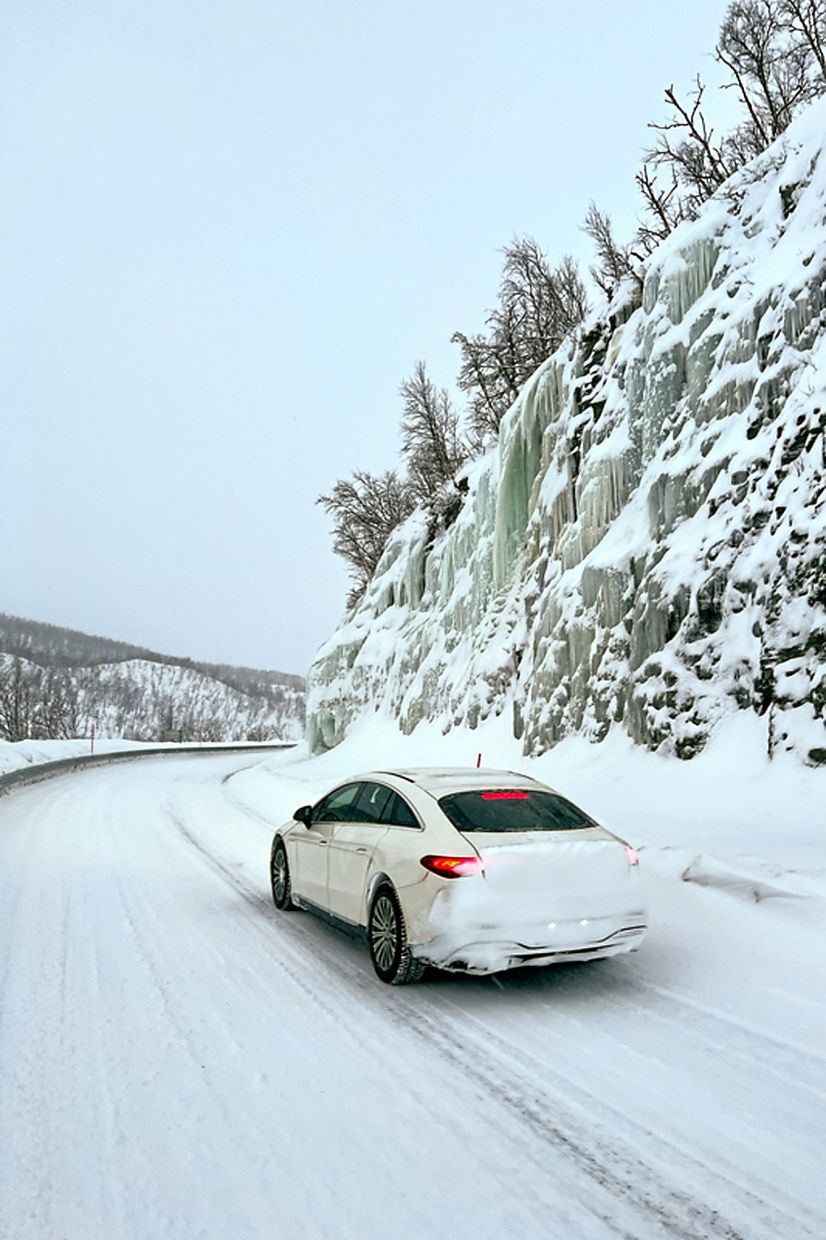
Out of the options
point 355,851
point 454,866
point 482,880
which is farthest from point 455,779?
point 482,880

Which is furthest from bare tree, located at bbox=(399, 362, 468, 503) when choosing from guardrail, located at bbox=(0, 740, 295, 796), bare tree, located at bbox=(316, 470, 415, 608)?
guardrail, located at bbox=(0, 740, 295, 796)

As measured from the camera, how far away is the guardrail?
21.9 m

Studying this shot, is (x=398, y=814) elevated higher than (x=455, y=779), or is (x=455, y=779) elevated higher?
(x=455, y=779)

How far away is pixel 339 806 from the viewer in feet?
23.4

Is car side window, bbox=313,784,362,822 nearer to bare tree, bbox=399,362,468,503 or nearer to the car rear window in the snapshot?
the car rear window

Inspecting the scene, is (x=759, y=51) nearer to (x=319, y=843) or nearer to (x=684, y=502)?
(x=684, y=502)

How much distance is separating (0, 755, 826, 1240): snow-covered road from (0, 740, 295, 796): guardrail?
16080 mm

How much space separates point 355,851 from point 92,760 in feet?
95.1

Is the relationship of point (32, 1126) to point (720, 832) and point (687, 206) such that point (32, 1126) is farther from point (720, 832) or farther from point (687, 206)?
point (687, 206)

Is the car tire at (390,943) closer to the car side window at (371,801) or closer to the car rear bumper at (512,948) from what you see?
the car rear bumper at (512,948)

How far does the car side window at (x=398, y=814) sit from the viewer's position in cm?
581

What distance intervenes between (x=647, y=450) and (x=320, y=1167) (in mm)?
13159

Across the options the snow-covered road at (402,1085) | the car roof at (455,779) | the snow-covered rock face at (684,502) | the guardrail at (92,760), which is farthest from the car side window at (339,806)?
the guardrail at (92,760)

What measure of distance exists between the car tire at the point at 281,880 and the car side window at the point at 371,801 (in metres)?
1.37
